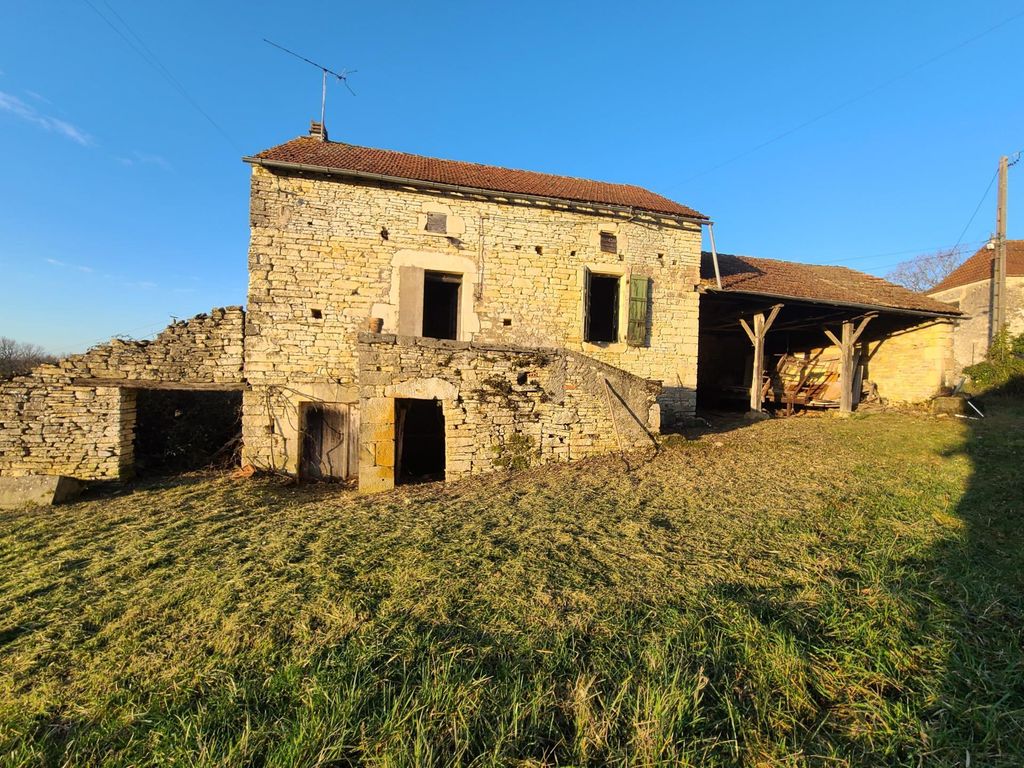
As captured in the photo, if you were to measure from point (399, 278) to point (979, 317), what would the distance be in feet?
79.5

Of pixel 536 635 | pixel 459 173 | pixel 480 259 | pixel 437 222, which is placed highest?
pixel 459 173

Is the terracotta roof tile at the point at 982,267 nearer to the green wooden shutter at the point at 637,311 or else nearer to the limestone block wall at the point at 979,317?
the limestone block wall at the point at 979,317

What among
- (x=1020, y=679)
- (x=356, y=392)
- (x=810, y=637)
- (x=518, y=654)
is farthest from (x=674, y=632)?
(x=356, y=392)

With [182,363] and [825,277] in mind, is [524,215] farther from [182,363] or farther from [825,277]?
[825,277]

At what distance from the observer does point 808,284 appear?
37.7 feet

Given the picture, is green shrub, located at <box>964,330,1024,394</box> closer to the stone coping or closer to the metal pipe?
the metal pipe

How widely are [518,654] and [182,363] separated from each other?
864 centimetres

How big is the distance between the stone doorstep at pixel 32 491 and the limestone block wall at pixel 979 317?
26.9 meters

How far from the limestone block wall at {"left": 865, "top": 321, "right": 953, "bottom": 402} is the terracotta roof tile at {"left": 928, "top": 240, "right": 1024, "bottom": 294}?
10.1m

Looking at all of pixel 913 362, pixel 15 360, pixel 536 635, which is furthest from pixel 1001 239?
pixel 15 360

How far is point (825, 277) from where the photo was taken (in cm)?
1254

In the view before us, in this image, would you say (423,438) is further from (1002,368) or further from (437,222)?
(1002,368)

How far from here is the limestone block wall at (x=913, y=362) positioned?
37.8 ft

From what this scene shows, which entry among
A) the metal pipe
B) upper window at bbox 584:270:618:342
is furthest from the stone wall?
upper window at bbox 584:270:618:342
